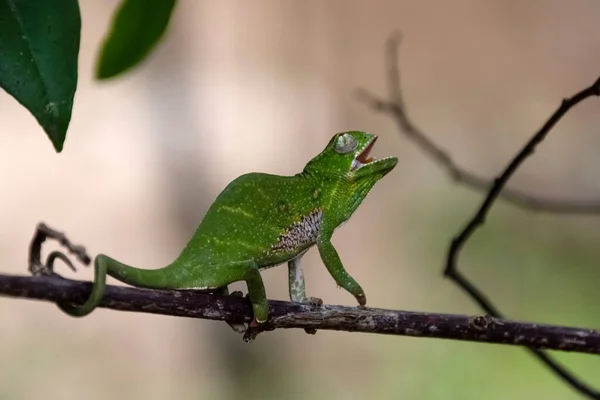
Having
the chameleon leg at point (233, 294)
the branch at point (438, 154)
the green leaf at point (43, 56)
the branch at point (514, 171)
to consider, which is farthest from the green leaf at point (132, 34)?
the branch at point (438, 154)

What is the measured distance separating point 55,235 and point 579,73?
308 centimetres

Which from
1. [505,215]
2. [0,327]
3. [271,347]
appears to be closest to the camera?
[0,327]

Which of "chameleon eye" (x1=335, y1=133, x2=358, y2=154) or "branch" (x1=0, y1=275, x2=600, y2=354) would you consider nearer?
"branch" (x1=0, y1=275, x2=600, y2=354)

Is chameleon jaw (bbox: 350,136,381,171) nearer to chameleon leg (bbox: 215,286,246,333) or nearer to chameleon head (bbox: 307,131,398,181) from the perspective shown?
chameleon head (bbox: 307,131,398,181)

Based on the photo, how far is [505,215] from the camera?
303cm

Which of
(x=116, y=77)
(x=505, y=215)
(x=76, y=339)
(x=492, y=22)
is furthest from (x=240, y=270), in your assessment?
(x=492, y=22)

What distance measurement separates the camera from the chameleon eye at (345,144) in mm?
858

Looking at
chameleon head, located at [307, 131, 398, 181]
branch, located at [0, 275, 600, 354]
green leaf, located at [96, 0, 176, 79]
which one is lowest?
branch, located at [0, 275, 600, 354]

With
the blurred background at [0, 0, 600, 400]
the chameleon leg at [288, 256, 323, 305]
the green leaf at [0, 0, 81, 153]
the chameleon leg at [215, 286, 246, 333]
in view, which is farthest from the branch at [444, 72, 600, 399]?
the blurred background at [0, 0, 600, 400]

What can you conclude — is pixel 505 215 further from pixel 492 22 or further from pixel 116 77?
pixel 116 77

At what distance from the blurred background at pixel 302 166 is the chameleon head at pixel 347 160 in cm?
162

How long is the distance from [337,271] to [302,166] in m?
2.18

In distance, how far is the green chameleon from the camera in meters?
0.66

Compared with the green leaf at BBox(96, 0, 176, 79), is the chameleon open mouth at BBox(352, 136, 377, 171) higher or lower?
lower
